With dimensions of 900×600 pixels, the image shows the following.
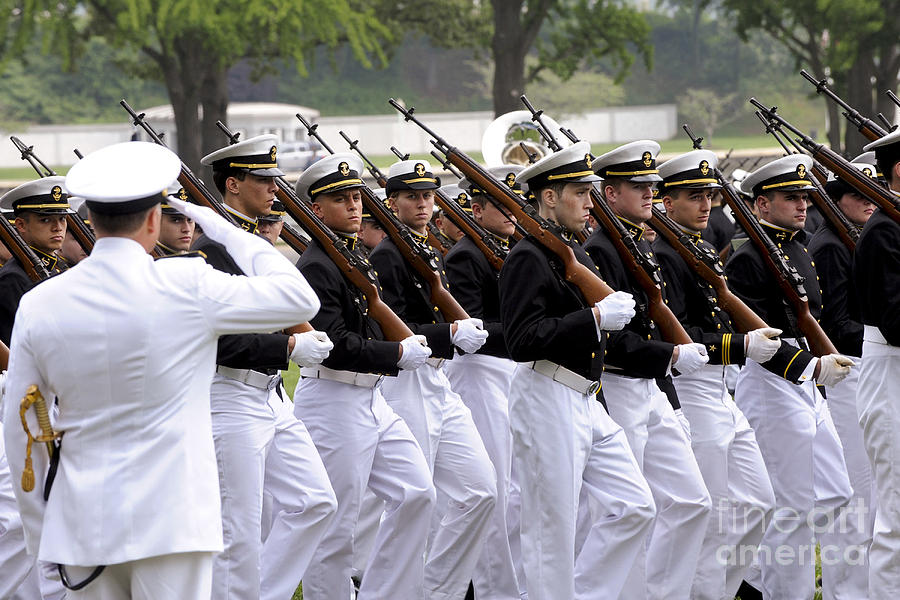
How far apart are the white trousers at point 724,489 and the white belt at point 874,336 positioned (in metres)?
0.92

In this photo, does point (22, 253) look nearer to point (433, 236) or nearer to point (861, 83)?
point (433, 236)

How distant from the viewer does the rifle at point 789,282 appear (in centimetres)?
713

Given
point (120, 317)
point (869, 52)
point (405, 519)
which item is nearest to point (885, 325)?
point (405, 519)

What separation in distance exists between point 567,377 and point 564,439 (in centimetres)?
28

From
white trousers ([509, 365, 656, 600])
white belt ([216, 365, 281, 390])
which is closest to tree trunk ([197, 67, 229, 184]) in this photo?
white belt ([216, 365, 281, 390])

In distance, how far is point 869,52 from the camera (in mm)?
23359

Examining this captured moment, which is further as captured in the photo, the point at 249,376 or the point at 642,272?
the point at 642,272

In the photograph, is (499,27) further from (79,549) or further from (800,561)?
(79,549)

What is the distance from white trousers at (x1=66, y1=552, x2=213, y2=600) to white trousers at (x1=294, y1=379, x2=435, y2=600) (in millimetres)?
2381

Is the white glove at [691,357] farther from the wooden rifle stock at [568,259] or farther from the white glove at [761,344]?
the wooden rifle stock at [568,259]

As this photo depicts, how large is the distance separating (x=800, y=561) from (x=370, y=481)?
229 cm

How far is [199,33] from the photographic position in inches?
901

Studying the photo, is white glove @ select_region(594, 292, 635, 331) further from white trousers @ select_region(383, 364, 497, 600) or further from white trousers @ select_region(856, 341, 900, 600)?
white trousers @ select_region(383, 364, 497, 600)

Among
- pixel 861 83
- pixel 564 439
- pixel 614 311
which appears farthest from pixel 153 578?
pixel 861 83
